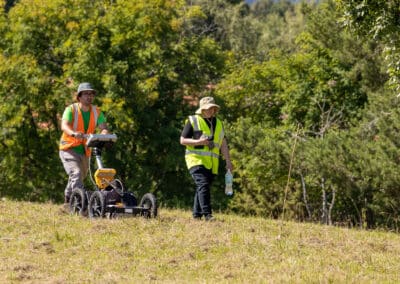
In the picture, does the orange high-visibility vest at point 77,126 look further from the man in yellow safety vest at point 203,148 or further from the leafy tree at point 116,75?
the leafy tree at point 116,75

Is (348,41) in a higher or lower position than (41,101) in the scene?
higher

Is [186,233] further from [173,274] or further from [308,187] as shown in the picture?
[308,187]

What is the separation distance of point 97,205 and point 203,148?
183cm

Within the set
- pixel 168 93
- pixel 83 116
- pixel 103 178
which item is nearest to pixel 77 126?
pixel 83 116

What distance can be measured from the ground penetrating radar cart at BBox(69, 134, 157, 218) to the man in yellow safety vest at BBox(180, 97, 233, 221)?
0.75 m

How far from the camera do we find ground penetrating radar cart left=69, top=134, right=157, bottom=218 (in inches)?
438

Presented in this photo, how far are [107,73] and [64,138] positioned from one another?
17545 millimetres

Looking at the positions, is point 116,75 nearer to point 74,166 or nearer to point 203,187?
point 74,166

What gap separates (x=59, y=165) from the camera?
32.3m

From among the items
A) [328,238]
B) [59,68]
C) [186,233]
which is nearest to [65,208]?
[186,233]

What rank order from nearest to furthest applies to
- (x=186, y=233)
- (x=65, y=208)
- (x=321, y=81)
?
(x=186, y=233), (x=65, y=208), (x=321, y=81)

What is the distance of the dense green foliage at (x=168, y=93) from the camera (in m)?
29.4

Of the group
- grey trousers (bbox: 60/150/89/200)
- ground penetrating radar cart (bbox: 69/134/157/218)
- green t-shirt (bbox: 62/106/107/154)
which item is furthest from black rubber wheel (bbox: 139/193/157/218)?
green t-shirt (bbox: 62/106/107/154)

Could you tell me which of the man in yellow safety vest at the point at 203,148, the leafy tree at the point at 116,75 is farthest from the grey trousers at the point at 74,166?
the leafy tree at the point at 116,75
